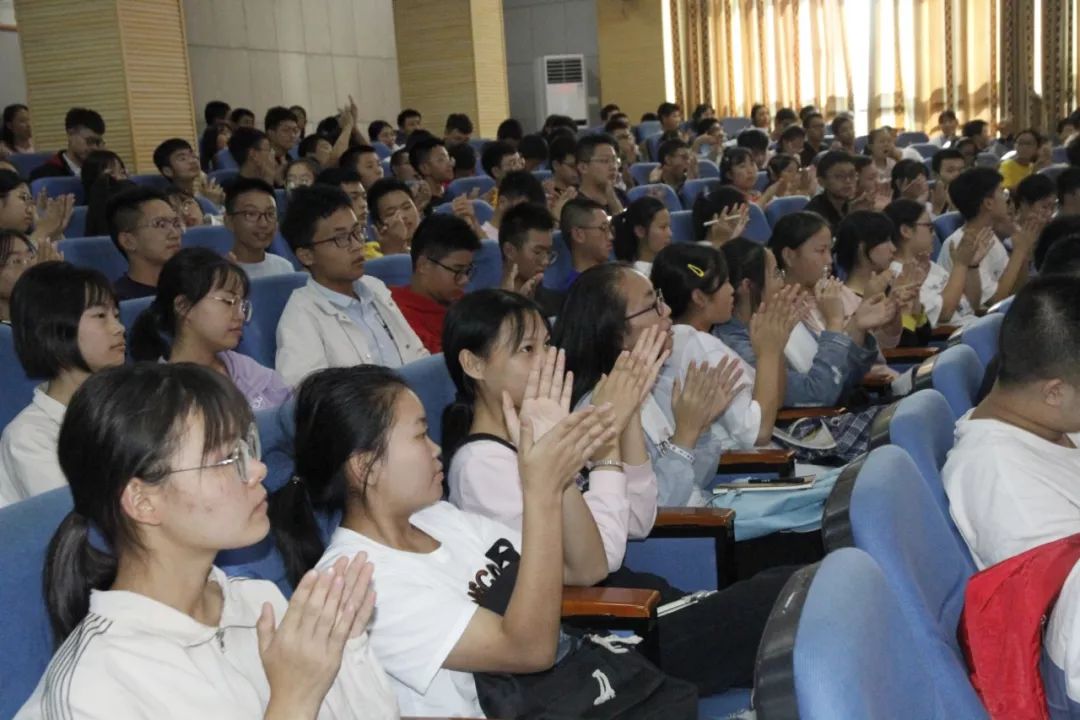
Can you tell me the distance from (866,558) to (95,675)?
0.83 metres

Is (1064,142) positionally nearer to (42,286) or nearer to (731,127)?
(731,127)

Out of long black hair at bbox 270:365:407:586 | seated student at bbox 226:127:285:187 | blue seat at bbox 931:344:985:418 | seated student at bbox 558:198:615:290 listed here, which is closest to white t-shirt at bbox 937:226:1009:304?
seated student at bbox 558:198:615:290

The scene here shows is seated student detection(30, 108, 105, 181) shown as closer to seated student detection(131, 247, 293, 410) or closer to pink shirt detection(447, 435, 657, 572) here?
seated student detection(131, 247, 293, 410)

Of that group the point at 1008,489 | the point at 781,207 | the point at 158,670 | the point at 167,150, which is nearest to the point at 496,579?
the point at 158,670

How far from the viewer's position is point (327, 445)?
1775 millimetres

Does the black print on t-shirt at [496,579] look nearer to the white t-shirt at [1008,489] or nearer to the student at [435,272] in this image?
the white t-shirt at [1008,489]

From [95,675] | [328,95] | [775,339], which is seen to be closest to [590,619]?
[95,675]

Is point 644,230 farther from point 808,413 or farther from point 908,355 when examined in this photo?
point 808,413

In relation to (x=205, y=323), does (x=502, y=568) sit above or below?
below

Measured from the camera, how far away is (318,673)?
4.11ft

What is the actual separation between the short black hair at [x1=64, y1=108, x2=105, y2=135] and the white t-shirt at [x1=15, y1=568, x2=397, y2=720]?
6.29 m

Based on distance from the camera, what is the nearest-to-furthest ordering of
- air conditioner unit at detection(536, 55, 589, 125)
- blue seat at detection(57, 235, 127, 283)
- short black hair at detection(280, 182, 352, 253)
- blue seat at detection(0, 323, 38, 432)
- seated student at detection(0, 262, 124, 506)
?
1. seated student at detection(0, 262, 124, 506)
2. blue seat at detection(0, 323, 38, 432)
3. short black hair at detection(280, 182, 352, 253)
4. blue seat at detection(57, 235, 127, 283)
5. air conditioner unit at detection(536, 55, 589, 125)

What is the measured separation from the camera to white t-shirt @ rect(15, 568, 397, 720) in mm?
1193

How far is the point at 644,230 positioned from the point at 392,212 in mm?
1063
